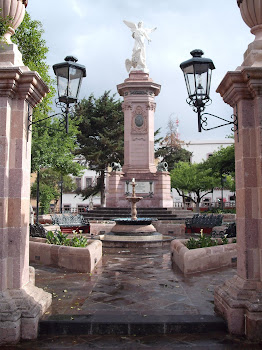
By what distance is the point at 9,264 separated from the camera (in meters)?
5.27

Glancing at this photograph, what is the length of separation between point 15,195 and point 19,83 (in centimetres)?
165

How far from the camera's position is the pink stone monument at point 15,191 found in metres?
5.06

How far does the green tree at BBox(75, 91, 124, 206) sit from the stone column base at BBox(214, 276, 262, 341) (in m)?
Result: 34.7

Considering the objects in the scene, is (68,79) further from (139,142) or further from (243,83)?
(139,142)

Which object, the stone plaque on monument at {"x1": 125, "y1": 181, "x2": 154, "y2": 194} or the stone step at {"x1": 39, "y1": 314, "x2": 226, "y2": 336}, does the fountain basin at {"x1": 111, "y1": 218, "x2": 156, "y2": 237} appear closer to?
the stone step at {"x1": 39, "y1": 314, "x2": 226, "y2": 336}

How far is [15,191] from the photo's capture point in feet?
A: 17.6

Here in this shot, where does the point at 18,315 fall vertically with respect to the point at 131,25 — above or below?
below

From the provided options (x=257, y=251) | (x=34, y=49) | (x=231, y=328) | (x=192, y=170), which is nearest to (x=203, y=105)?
(x=257, y=251)

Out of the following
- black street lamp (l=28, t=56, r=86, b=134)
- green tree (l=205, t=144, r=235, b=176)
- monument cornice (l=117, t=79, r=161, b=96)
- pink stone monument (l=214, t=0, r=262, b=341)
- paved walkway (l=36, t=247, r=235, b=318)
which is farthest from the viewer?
green tree (l=205, t=144, r=235, b=176)

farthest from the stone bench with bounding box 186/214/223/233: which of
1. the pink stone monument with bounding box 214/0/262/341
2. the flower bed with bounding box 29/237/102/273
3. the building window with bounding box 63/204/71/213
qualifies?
the building window with bounding box 63/204/71/213

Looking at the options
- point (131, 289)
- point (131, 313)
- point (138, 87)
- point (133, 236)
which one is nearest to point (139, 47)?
point (138, 87)

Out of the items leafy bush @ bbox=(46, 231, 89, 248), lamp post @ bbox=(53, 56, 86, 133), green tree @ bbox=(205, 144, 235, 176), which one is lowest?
leafy bush @ bbox=(46, 231, 89, 248)

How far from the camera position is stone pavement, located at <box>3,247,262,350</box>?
15.8 ft

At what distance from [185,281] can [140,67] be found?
21.8 meters
